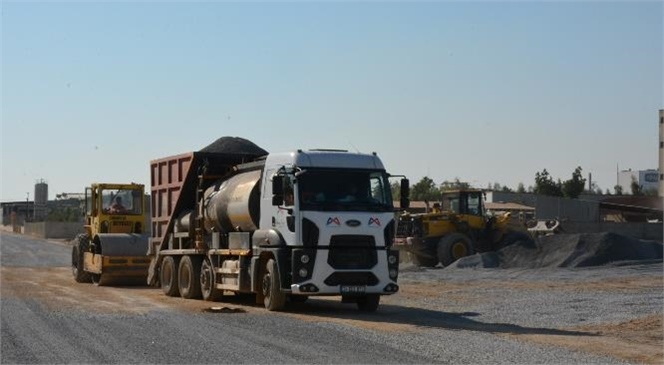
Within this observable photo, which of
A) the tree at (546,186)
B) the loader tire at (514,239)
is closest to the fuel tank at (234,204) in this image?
the loader tire at (514,239)

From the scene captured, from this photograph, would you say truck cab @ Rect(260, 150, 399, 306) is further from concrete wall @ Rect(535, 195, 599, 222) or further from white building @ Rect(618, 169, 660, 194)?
white building @ Rect(618, 169, 660, 194)

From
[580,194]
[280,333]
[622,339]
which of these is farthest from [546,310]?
[580,194]

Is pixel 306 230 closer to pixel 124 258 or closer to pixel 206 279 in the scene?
pixel 206 279

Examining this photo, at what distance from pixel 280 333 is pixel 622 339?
5454mm

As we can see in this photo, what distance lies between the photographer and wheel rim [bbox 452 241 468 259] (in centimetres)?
3719

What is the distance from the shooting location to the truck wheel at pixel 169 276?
25125 millimetres

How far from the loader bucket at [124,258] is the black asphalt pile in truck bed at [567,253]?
38.3 feet

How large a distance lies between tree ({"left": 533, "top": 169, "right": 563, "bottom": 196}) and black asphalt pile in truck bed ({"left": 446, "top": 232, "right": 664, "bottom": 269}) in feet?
174

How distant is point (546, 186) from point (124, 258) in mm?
67115

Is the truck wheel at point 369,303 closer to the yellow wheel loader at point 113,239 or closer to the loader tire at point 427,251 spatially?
the yellow wheel loader at point 113,239

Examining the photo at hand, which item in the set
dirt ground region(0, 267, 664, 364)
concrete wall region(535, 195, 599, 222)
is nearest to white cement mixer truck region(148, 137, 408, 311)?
dirt ground region(0, 267, 664, 364)

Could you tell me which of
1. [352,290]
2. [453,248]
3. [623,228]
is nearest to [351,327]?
[352,290]

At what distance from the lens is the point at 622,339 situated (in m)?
15.7

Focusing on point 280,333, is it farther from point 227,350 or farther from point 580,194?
point 580,194
